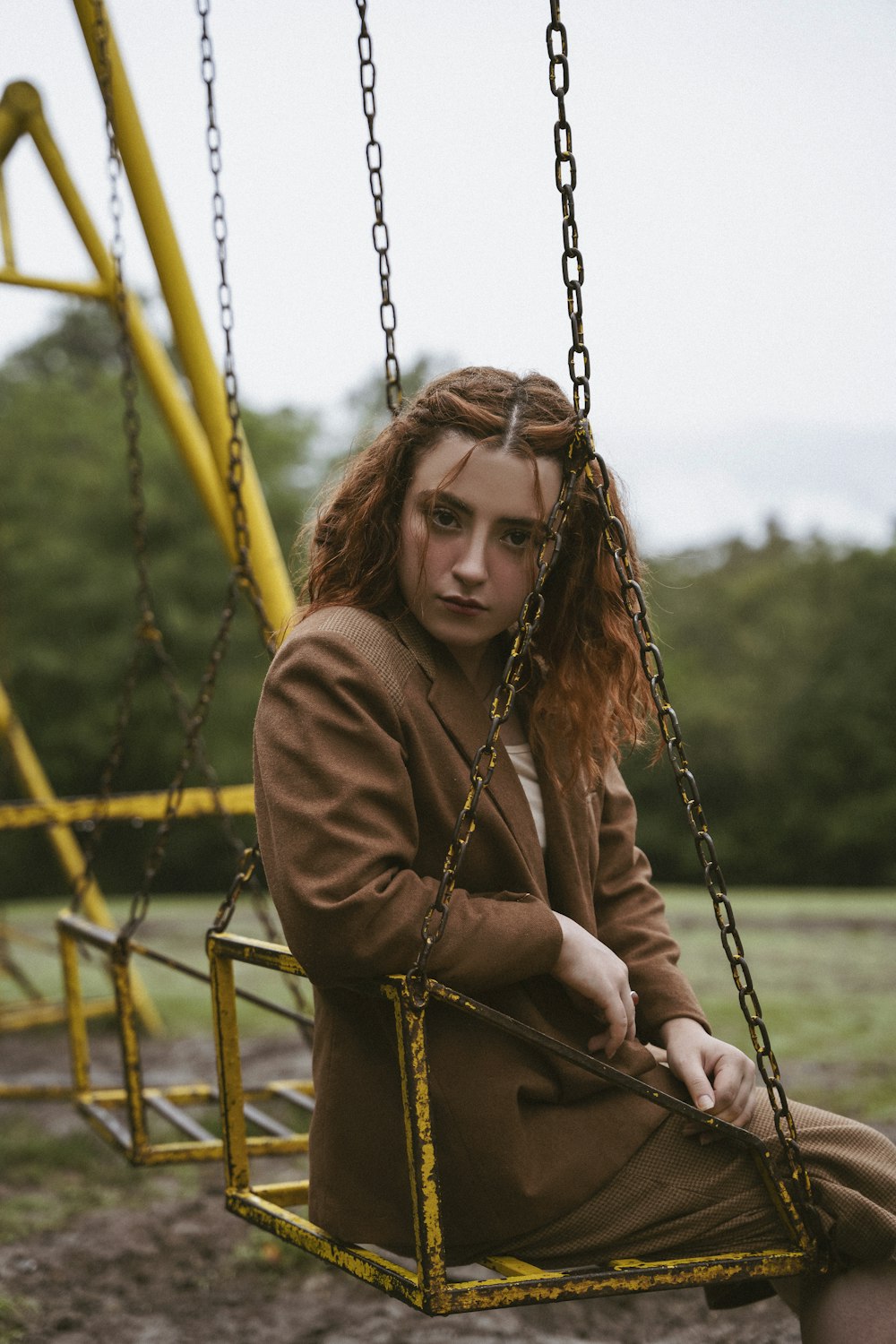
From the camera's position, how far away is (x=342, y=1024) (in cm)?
175

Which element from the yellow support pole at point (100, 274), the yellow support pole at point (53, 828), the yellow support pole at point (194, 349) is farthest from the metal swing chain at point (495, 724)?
the yellow support pole at point (53, 828)

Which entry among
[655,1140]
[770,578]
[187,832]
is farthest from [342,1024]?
[770,578]

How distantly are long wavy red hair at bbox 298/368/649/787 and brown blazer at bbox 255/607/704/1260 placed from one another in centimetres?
12

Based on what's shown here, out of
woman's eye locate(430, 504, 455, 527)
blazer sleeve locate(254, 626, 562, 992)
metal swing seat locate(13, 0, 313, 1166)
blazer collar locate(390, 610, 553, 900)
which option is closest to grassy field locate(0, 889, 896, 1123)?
metal swing seat locate(13, 0, 313, 1166)

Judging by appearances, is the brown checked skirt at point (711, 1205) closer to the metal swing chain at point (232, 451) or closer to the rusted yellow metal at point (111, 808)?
the metal swing chain at point (232, 451)

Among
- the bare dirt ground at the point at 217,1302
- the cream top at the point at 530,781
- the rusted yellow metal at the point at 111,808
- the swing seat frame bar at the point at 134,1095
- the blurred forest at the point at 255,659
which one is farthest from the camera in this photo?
the blurred forest at the point at 255,659

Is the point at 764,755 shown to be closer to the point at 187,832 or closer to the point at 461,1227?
the point at 187,832

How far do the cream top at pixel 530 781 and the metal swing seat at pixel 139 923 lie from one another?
0.59 metres

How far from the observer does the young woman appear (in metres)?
1.61

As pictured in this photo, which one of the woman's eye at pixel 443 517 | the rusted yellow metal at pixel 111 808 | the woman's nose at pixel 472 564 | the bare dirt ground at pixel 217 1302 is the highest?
the woman's eye at pixel 443 517

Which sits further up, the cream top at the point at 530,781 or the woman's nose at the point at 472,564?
the woman's nose at the point at 472,564

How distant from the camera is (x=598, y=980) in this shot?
1.72 m

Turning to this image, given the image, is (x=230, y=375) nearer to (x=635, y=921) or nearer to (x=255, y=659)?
(x=635, y=921)

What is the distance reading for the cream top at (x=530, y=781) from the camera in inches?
74.4
